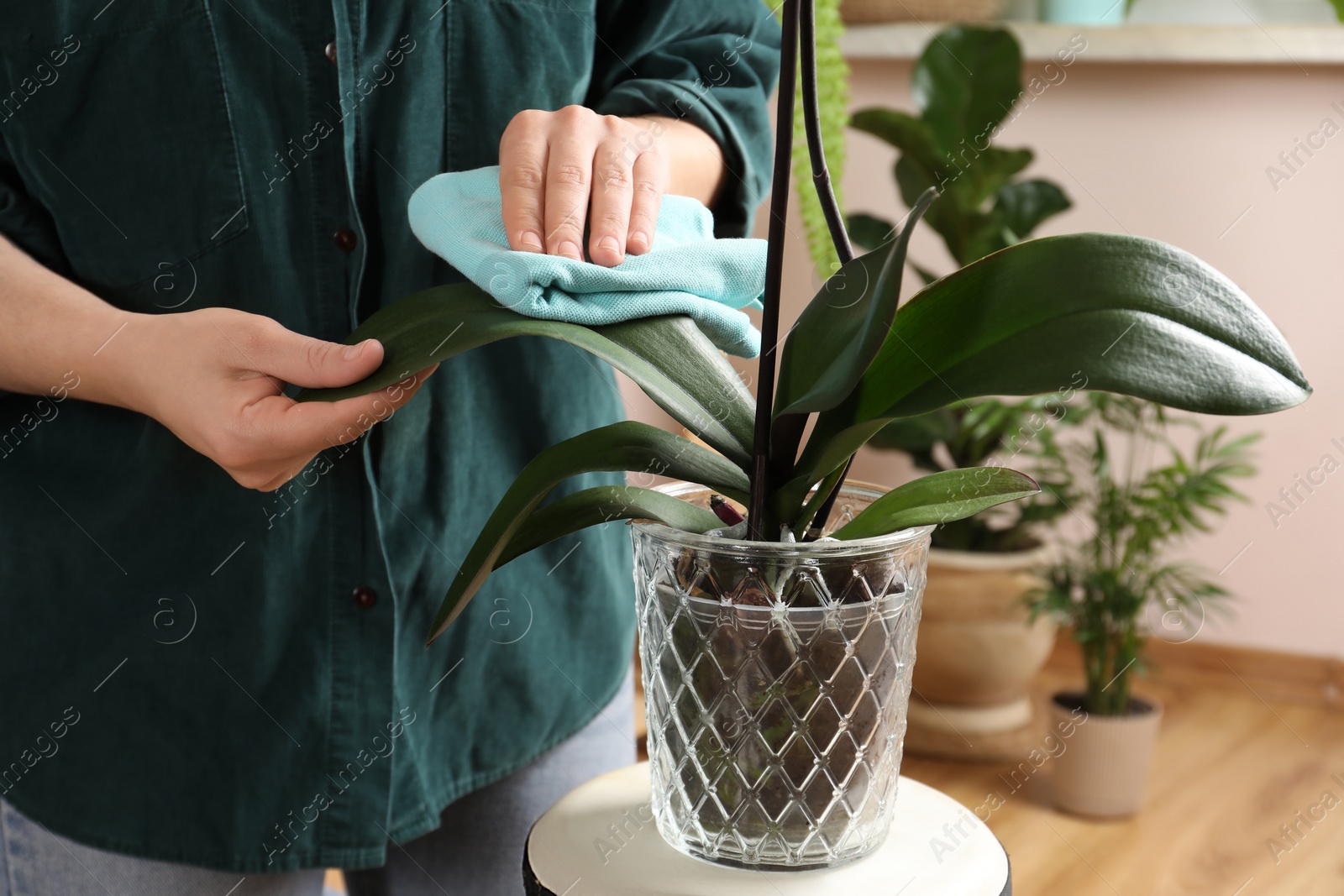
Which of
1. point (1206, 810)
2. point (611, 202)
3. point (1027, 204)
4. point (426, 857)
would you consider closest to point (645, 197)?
point (611, 202)

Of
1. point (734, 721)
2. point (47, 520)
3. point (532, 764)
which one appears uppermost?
point (734, 721)

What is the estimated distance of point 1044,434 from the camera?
1865mm

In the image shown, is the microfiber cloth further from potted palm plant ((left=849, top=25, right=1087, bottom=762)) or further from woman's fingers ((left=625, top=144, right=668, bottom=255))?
potted palm plant ((left=849, top=25, right=1087, bottom=762))

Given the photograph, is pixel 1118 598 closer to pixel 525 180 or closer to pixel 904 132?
pixel 904 132

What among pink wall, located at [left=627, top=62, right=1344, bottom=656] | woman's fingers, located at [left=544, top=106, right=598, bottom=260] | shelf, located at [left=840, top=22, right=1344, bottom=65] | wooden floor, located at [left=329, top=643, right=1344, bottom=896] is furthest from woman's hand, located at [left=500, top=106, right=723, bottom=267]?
shelf, located at [left=840, top=22, right=1344, bottom=65]

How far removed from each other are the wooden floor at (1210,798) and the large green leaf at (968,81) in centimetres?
114

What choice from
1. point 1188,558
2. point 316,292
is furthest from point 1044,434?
point 316,292

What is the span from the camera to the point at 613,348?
435mm

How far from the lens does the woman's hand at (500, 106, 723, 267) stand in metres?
0.49

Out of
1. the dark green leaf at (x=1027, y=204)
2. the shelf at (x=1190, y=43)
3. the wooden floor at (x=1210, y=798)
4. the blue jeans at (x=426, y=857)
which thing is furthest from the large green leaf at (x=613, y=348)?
the shelf at (x=1190, y=43)

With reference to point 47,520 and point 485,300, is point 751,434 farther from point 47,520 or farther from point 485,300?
point 47,520

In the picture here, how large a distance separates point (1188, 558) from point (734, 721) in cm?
203

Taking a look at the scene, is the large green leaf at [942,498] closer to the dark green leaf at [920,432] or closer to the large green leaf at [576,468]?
the large green leaf at [576,468]

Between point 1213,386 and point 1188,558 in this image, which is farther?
point 1188,558
